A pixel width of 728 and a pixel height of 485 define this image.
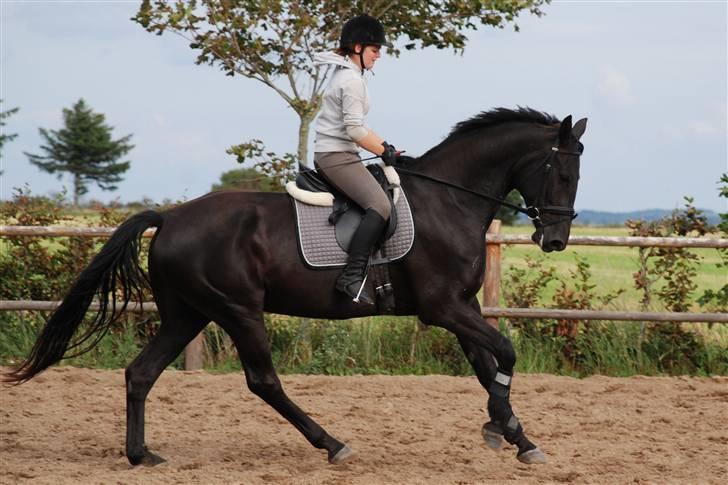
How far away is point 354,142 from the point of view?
5.96 metres

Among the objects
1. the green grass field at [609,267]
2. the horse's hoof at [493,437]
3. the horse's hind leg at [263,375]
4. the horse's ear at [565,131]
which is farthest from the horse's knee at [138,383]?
the green grass field at [609,267]

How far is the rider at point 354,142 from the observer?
5.79 metres

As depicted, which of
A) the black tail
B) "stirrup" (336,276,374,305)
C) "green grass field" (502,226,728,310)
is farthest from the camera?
"green grass field" (502,226,728,310)

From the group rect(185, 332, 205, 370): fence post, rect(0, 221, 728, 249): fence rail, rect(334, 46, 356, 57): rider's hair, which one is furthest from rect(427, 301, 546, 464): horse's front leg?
rect(185, 332, 205, 370): fence post

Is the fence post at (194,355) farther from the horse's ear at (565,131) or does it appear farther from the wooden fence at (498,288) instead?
the horse's ear at (565,131)

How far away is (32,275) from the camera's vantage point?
9.95m

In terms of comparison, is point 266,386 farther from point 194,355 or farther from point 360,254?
point 194,355

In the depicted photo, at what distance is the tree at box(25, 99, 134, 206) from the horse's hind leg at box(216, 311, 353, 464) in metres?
63.6

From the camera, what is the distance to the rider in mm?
5793

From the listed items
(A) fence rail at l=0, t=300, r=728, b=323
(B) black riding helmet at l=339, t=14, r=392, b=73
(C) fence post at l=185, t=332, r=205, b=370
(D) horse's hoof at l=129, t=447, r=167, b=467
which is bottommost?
(D) horse's hoof at l=129, t=447, r=167, b=467

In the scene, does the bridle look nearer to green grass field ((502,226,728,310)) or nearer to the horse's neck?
the horse's neck

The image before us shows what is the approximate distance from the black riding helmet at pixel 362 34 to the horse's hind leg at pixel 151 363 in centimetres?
185

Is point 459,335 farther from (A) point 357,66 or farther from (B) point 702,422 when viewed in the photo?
(B) point 702,422

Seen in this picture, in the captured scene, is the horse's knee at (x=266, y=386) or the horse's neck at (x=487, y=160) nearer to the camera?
the horse's knee at (x=266, y=386)
